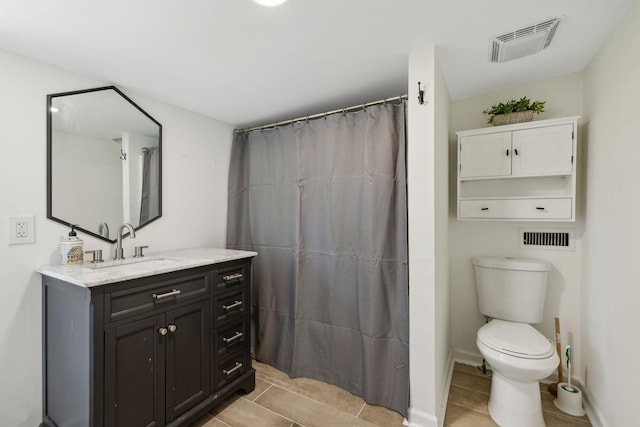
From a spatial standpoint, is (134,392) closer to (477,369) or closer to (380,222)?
(380,222)

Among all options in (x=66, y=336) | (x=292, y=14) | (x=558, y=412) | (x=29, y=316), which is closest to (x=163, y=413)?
(x=66, y=336)

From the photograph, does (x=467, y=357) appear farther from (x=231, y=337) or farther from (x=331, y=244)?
(x=231, y=337)

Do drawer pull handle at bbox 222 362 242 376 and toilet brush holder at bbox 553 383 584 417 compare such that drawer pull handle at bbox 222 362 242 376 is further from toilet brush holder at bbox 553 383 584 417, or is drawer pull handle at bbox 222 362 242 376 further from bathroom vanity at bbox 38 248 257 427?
toilet brush holder at bbox 553 383 584 417

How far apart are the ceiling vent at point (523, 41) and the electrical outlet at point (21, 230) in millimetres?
2628

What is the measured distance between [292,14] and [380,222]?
1.22 metres

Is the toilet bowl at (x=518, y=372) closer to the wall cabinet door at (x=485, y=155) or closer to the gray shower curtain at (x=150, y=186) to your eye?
the wall cabinet door at (x=485, y=155)

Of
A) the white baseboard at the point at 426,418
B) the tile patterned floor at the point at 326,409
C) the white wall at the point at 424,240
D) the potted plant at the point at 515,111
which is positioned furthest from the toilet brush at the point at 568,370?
the potted plant at the point at 515,111

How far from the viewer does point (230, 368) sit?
1.85 meters

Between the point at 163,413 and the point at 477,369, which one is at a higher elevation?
the point at 163,413

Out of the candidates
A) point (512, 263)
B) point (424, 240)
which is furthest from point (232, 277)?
point (512, 263)

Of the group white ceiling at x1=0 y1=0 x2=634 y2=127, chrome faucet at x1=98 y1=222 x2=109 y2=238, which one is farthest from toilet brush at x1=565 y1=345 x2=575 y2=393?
chrome faucet at x1=98 y1=222 x2=109 y2=238

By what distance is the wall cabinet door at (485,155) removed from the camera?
1933 mm

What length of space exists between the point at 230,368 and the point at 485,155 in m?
2.28

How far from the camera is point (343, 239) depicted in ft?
6.54
